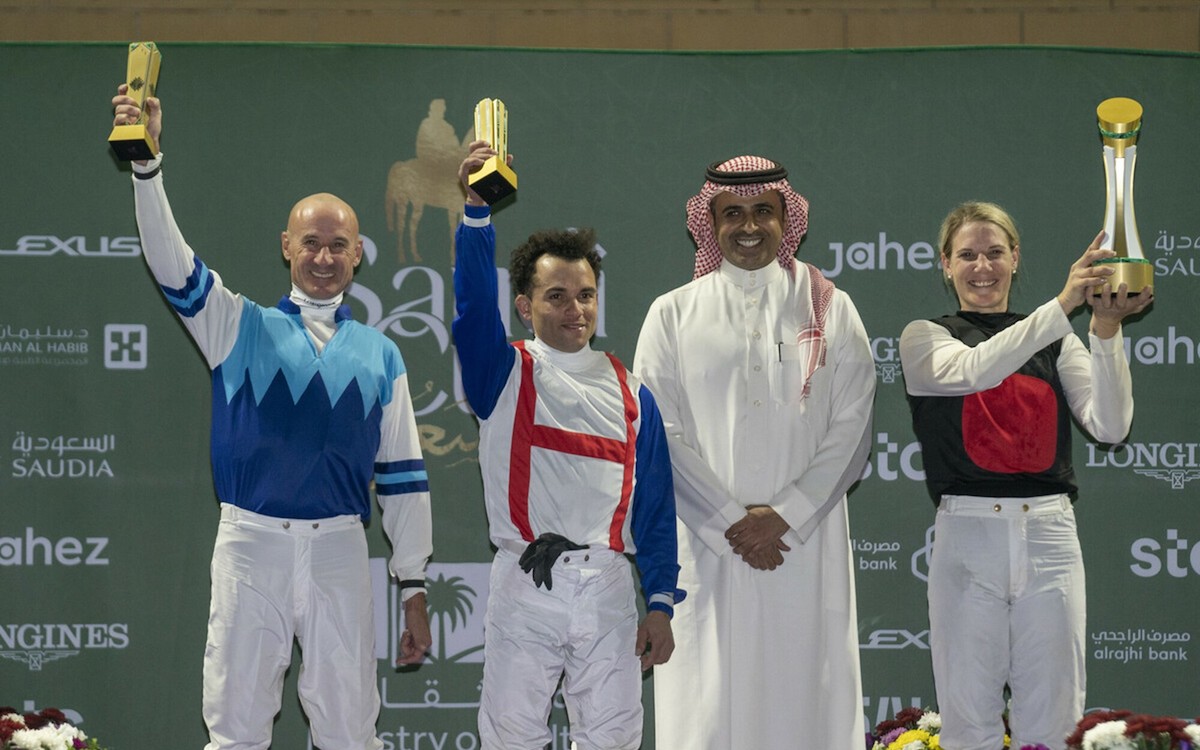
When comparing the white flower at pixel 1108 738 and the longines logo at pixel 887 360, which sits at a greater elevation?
the longines logo at pixel 887 360

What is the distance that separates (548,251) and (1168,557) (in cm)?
276

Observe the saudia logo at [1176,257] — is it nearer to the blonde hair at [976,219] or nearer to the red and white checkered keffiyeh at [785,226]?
the blonde hair at [976,219]

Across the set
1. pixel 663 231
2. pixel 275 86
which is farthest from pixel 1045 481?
→ pixel 275 86

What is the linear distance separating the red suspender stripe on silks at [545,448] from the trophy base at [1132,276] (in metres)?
1.37

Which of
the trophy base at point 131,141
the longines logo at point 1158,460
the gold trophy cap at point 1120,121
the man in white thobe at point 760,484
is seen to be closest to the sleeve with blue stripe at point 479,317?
the man in white thobe at point 760,484

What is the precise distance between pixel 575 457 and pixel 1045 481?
1.39 metres

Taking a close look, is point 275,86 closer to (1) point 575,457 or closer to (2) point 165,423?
(2) point 165,423

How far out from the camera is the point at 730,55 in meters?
5.19

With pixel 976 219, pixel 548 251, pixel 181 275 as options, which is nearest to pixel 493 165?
pixel 548 251

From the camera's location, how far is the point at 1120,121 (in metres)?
3.96

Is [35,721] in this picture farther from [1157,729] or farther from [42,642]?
[1157,729]

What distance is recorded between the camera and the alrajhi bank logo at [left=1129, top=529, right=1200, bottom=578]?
202 inches

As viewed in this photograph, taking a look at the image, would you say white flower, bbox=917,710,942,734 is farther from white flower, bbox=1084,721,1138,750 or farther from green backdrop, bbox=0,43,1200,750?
white flower, bbox=1084,721,1138,750

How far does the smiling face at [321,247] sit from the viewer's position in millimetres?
3996
